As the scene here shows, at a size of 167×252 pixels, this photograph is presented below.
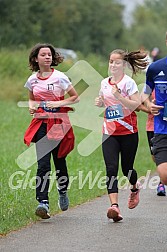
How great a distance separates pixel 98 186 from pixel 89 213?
9.30 feet

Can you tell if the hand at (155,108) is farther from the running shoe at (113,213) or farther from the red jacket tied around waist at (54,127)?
the red jacket tied around waist at (54,127)

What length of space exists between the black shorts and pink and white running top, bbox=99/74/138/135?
137cm

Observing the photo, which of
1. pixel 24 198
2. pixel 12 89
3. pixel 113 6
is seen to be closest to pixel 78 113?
pixel 12 89

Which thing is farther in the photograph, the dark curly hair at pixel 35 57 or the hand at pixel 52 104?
the dark curly hair at pixel 35 57

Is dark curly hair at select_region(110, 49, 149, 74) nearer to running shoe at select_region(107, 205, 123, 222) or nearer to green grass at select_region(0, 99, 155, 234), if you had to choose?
running shoe at select_region(107, 205, 123, 222)

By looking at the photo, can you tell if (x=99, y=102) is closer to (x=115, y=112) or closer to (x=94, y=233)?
(x=115, y=112)

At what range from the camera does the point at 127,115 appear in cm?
929

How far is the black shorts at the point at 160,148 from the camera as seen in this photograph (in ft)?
25.4

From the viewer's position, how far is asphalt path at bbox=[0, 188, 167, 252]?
7.67 m

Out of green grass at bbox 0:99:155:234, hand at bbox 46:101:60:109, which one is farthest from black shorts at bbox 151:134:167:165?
green grass at bbox 0:99:155:234

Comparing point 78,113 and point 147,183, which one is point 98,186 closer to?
point 147,183

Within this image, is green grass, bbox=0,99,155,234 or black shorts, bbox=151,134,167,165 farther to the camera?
green grass, bbox=0,99,155,234

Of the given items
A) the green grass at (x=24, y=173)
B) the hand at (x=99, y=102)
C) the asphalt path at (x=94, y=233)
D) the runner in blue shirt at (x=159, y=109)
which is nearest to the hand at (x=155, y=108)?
the runner in blue shirt at (x=159, y=109)

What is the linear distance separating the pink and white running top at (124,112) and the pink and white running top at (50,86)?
51 centimetres
